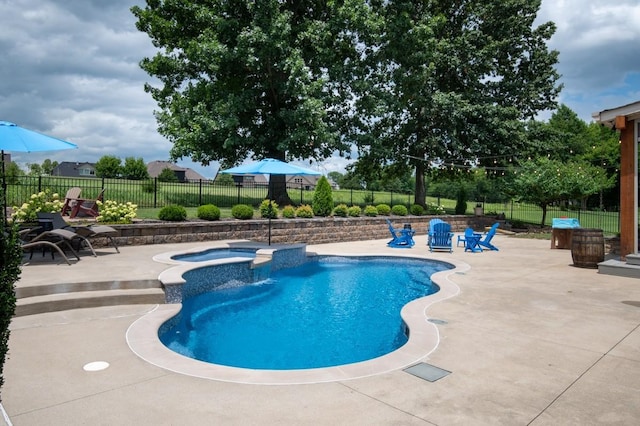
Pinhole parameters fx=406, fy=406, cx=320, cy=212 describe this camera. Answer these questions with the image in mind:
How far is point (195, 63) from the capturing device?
59.3ft

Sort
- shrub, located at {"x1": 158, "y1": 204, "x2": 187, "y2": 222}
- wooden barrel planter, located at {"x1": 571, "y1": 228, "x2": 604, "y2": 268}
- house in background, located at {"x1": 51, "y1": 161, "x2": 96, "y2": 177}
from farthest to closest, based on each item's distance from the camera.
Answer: house in background, located at {"x1": 51, "y1": 161, "x2": 96, "y2": 177}, shrub, located at {"x1": 158, "y1": 204, "x2": 187, "y2": 222}, wooden barrel planter, located at {"x1": 571, "y1": 228, "x2": 604, "y2": 268}

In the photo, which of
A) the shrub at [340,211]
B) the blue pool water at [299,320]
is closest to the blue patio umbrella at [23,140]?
the blue pool water at [299,320]

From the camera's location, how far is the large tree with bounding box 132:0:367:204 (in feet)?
53.1

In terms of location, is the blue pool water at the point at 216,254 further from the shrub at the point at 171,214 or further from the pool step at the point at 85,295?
the pool step at the point at 85,295

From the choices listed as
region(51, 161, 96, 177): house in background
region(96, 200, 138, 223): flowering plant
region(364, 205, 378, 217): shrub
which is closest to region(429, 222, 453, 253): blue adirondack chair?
region(364, 205, 378, 217): shrub

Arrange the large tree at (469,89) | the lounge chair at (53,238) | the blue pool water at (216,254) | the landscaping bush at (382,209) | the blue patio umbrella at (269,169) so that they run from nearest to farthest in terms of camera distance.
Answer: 1. the lounge chair at (53,238)
2. the blue pool water at (216,254)
3. the blue patio umbrella at (269,169)
4. the landscaping bush at (382,209)
5. the large tree at (469,89)

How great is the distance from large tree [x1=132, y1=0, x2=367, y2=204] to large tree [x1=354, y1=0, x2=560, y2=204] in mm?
3572

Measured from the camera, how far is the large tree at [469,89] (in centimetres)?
2214

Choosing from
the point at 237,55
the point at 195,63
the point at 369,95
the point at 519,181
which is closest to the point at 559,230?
the point at 519,181

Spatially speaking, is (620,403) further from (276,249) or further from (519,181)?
(519,181)

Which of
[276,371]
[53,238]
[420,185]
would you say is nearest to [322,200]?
[53,238]

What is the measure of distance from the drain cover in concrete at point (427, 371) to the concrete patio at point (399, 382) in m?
0.07

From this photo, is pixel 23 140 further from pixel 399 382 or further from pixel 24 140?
pixel 399 382

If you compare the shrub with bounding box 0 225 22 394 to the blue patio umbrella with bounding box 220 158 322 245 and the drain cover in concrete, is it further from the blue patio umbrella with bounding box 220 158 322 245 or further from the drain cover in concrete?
the blue patio umbrella with bounding box 220 158 322 245
